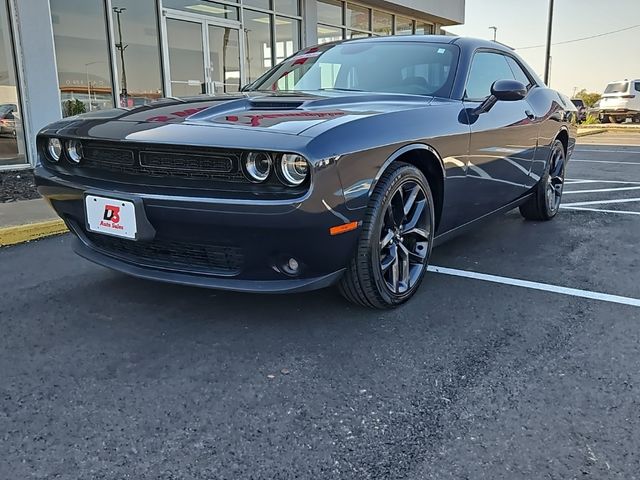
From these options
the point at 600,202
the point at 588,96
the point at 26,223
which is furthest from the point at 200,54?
the point at 588,96

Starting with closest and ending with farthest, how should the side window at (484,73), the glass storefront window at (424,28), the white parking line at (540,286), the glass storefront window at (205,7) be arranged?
1. the white parking line at (540,286)
2. the side window at (484,73)
3. the glass storefront window at (205,7)
4. the glass storefront window at (424,28)

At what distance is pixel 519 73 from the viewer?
4.65 meters

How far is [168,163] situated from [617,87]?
96.7ft

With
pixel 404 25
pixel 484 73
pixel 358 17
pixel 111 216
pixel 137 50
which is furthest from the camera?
pixel 404 25

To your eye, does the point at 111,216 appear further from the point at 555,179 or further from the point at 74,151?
the point at 555,179

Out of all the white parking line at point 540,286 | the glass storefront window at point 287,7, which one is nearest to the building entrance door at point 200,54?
the glass storefront window at point 287,7

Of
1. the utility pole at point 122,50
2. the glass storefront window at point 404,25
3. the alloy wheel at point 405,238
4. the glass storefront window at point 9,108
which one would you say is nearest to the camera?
the alloy wheel at point 405,238

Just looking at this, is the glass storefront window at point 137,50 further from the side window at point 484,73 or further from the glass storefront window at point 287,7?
the side window at point 484,73

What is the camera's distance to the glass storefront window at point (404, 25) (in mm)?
16047

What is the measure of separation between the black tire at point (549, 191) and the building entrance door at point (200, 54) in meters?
6.06

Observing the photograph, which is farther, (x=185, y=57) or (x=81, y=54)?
(x=185, y=57)

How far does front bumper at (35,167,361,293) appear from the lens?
7.59 ft

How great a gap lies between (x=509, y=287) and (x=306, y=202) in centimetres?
163

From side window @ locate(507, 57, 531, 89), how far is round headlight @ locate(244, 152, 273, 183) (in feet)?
9.60
